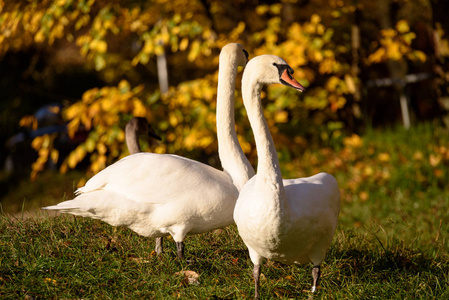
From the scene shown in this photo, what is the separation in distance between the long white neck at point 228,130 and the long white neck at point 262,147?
87 cm

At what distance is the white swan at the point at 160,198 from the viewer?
3682 mm

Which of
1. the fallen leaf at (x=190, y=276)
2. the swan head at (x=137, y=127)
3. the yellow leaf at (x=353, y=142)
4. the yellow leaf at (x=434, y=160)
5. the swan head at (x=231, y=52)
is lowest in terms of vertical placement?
the yellow leaf at (x=353, y=142)

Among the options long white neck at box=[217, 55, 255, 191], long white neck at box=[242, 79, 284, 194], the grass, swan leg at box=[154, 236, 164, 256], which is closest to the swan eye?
long white neck at box=[242, 79, 284, 194]

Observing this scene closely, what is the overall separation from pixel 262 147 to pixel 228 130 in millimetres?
1073

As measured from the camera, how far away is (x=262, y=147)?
10.5ft

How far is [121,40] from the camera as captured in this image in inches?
714

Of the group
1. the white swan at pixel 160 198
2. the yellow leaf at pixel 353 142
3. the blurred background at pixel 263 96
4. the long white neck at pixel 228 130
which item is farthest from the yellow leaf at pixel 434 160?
the white swan at pixel 160 198

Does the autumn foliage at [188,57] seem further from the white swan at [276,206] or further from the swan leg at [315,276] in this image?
the swan leg at [315,276]

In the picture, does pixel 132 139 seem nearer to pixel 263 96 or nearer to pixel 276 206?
pixel 263 96

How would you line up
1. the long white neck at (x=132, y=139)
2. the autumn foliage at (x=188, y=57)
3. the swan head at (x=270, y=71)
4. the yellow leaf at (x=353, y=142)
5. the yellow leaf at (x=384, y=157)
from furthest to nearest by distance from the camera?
1. the yellow leaf at (x=353, y=142)
2. the yellow leaf at (x=384, y=157)
3. the autumn foliage at (x=188, y=57)
4. the long white neck at (x=132, y=139)
5. the swan head at (x=270, y=71)

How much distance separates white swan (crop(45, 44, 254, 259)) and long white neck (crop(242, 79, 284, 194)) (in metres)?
0.66

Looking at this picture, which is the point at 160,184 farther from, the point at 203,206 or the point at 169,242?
the point at 169,242

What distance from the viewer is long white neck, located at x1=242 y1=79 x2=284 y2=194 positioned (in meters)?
3.04

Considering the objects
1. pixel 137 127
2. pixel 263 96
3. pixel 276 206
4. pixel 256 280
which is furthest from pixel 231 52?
pixel 263 96
